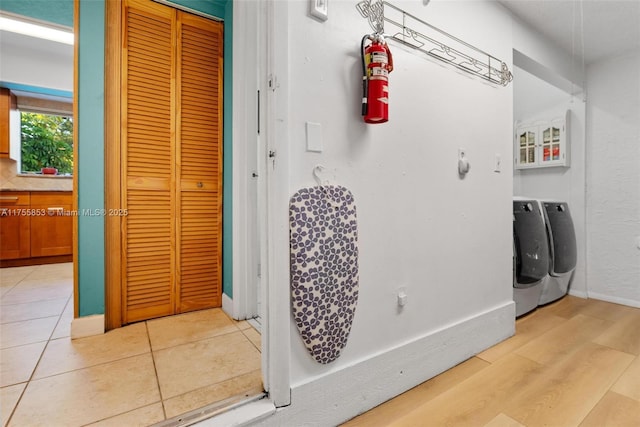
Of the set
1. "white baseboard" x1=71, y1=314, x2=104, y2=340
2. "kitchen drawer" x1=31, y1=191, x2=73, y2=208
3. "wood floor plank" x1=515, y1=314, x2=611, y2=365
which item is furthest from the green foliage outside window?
"wood floor plank" x1=515, y1=314, x2=611, y2=365

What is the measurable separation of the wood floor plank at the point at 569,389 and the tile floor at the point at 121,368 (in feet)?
3.91

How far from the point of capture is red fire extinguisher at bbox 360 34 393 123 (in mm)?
1156

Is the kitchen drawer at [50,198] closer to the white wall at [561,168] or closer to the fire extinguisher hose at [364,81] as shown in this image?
the fire extinguisher hose at [364,81]

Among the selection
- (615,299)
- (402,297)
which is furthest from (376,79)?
(615,299)

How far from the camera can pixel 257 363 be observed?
152 centimetres

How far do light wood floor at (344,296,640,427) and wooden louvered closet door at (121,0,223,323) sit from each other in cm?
159

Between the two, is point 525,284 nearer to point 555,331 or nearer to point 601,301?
point 555,331

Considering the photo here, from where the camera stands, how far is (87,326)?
180 cm

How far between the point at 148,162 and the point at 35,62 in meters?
3.34

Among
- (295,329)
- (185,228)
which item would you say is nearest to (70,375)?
(185,228)

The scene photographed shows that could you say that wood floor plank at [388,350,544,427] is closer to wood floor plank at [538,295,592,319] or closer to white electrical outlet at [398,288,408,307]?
white electrical outlet at [398,288,408,307]

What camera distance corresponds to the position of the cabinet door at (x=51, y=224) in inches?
142

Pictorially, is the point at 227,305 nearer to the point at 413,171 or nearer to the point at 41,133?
the point at 413,171

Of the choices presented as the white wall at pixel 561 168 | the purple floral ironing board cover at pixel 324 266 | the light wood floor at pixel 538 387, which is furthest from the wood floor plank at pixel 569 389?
the white wall at pixel 561 168
